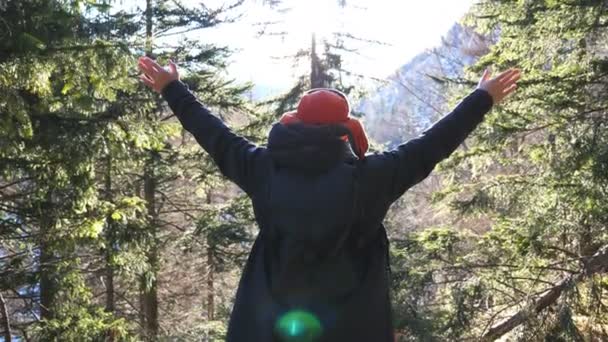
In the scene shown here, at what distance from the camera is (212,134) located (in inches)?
76.7

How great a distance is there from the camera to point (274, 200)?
1710 millimetres

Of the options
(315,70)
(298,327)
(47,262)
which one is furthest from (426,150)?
(315,70)

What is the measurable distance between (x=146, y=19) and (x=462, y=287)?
781 cm

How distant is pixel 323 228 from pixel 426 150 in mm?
446

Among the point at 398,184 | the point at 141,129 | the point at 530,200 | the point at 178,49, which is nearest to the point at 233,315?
the point at 398,184

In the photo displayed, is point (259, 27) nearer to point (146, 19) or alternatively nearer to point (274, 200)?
point (146, 19)

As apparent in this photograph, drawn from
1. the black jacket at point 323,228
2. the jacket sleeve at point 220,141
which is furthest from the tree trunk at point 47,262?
the black jacket at point 323,228

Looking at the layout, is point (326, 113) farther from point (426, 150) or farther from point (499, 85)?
point (499, 85)

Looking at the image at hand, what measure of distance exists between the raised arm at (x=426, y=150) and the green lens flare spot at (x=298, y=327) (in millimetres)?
440

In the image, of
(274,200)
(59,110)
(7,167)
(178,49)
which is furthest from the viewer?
(178,49)

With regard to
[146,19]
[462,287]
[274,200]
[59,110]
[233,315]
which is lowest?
[233,315]

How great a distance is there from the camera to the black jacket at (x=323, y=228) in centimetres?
167

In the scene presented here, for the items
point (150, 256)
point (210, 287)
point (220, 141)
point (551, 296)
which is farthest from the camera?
point (210, 287)

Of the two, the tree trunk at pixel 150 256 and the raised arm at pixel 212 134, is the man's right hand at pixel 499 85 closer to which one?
the raised arm at pixel 212 134
